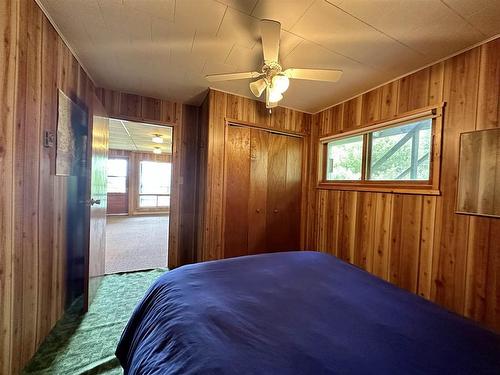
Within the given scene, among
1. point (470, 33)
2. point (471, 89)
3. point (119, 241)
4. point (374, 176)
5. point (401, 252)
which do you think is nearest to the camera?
point (470, 33)

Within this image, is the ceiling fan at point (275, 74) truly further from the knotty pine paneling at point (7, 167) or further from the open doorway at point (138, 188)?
the open doorway at point (138, 188)

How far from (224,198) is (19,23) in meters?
2.07

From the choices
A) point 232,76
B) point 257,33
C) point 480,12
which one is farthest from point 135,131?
point 480,12

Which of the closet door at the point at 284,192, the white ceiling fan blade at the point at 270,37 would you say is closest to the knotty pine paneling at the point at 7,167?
the white ceiling fan blade at the point at 270,37

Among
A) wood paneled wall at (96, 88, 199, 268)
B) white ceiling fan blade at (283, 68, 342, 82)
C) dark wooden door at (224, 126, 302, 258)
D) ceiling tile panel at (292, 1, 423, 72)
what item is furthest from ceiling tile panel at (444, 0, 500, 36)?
wood paneled wall at (96, 88, 199, 268)

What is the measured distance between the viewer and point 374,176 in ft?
8.35

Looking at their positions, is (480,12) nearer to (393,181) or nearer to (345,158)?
(393,181)

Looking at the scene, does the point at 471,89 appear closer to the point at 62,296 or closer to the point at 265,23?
the point at 265,23

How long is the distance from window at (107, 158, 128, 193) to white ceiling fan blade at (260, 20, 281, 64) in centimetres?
753

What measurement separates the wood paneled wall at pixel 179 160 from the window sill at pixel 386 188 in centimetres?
196

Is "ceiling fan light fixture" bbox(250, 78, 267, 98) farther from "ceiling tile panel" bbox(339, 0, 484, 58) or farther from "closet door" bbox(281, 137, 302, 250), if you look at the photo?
"closet door" bbox(281, 137, 302, 250)

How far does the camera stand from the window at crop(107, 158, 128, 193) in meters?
7.39

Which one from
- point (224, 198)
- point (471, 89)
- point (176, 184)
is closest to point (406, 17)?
point (471, 89)

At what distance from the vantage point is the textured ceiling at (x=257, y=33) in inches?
54.2
